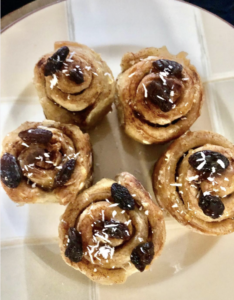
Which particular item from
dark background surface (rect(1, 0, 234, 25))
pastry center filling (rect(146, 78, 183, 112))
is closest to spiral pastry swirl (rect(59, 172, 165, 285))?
pastry center filling (rect(146, 78, 183, 112))

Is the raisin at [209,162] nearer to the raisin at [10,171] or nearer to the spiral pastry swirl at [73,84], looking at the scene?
the spiral pastry swirl at [73,84]

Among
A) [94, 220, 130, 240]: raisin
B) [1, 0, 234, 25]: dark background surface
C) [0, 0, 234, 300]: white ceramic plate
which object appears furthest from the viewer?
[1, 0, 234, 25]: dark background surface

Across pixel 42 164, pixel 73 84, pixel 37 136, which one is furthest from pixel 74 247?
pixel 73 84

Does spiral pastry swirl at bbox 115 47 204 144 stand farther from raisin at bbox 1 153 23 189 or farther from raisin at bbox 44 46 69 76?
raisin at bbox 1 153 23 189

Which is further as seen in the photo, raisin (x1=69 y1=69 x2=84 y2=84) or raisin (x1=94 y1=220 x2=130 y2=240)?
raisin (x1=69 y1=69 x2=84 y2=84)

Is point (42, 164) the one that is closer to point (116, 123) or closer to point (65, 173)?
point (65, 173)

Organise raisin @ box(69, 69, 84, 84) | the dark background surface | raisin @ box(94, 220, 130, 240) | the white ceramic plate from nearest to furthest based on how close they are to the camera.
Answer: raisin @ box(94, 220, 130, 240) → raisin @ box(69, 69, 84, 84) → the white ceramic plate → the dark background surface

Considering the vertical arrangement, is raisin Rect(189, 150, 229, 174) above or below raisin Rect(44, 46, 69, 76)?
below

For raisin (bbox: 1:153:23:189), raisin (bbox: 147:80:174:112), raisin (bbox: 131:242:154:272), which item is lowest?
raisin (bbox: 131:242:154:272)
